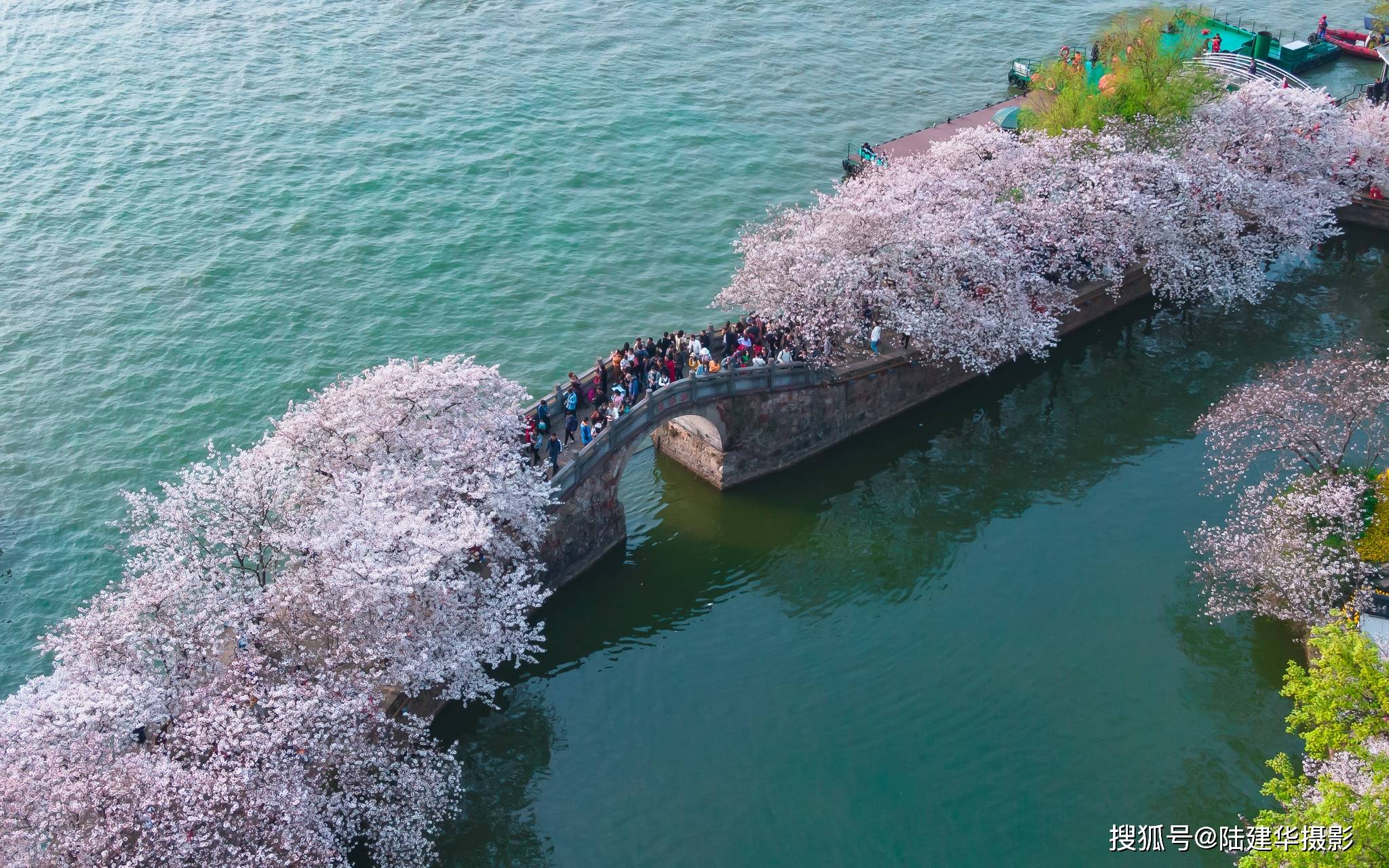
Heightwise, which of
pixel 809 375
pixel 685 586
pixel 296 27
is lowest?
pixel 685 586

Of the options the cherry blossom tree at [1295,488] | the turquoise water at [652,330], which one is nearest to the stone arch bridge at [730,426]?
the turquoise water at [652,330]

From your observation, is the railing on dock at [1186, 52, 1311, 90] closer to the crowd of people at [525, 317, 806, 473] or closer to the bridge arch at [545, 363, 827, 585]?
the crowd of people at [525, 317, 806, 473]

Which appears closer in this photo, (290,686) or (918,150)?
(290,686)

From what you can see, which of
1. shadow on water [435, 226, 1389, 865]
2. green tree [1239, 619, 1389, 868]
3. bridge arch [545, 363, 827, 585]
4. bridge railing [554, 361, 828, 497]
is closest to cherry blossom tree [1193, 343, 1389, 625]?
shadow on water [435, 226, 1389, 865]

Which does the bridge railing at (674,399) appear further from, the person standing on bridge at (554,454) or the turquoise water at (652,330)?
the turquoise water at (652,330)

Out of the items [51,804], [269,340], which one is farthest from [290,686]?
[269,340]

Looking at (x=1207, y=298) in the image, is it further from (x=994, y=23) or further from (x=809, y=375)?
(x=994, y=23)
